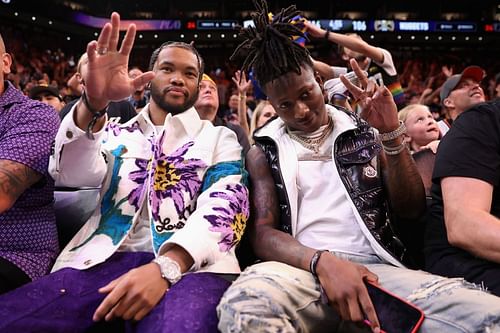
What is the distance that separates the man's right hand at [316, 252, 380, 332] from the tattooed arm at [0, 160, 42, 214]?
957mm

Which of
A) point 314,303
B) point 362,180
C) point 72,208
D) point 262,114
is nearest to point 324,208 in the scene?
point 362,180

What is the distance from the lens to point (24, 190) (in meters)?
1.60

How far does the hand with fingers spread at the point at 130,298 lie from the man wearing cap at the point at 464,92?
2679 mm

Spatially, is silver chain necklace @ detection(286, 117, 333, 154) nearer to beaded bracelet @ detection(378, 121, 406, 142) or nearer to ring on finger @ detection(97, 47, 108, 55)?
beaded bracelet @ detection(378, 121, 406, 142)

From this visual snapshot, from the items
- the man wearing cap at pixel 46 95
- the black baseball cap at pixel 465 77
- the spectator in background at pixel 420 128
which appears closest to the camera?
the spectator in background at pixel 420 128

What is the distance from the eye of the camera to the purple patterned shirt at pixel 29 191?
1.60 m

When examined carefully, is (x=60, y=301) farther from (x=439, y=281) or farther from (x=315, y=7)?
(x=315, y=7)

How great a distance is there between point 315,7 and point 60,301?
1655cm

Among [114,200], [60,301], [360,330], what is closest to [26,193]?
[114,200]

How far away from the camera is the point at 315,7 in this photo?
54.8ft

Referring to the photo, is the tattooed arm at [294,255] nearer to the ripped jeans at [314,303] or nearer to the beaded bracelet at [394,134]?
the ripped jeans at [314,303]

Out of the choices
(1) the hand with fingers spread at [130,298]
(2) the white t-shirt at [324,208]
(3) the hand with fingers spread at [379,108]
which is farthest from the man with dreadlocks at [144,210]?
(3) the hand with fingers spread at [379,108]

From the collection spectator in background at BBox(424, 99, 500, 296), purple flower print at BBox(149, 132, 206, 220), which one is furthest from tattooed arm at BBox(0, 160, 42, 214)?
spectator in background at BBox(424, 99, 500, 296)

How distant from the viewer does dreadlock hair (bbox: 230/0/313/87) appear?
5.84 feet
